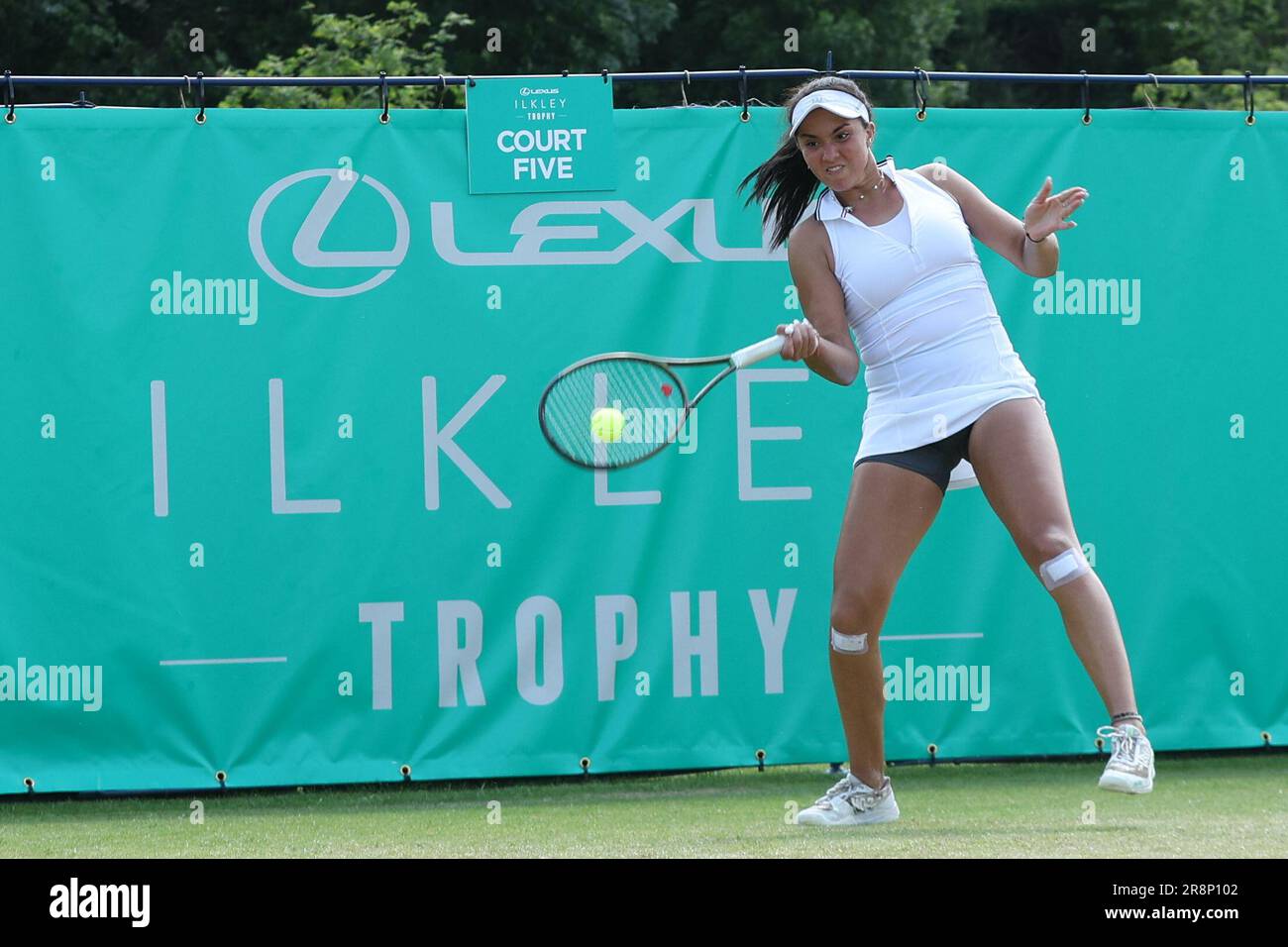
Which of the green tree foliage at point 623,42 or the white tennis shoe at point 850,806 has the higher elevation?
the green tree foliage at point 623,42

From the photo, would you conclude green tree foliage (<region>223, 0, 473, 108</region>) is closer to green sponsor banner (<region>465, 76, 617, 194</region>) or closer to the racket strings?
green sponsor banner (<region>465, 76, 617, 194</region>)

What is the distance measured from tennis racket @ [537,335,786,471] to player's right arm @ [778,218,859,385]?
0.15 m

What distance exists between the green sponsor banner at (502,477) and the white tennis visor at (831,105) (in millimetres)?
1481

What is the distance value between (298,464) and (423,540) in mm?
482

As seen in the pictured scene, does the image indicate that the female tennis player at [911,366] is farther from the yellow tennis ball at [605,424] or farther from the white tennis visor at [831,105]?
the yellow tennis ball at [605,424]

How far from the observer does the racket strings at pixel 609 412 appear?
420 centimetres

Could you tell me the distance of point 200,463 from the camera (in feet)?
18.2

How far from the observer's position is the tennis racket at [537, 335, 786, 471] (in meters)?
4.06

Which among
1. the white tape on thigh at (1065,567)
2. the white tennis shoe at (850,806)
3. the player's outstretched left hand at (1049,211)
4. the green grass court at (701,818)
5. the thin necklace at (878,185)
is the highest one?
the thin necklace at (878,185)

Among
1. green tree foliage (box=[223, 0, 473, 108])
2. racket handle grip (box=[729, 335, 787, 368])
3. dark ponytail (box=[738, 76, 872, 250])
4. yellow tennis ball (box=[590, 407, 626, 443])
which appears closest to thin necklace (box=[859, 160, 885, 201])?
dark ponytail (box=[738, 76, 872, 250])

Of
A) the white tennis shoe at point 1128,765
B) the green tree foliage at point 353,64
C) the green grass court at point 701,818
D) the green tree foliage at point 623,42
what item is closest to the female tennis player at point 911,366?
the white tennis shoe at point 1128,765

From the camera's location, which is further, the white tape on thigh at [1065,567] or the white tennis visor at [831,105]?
the white tennis visor at [831,105]

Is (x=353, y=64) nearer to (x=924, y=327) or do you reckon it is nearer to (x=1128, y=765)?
(x=924, y=327)

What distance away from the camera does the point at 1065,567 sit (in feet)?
13.0
